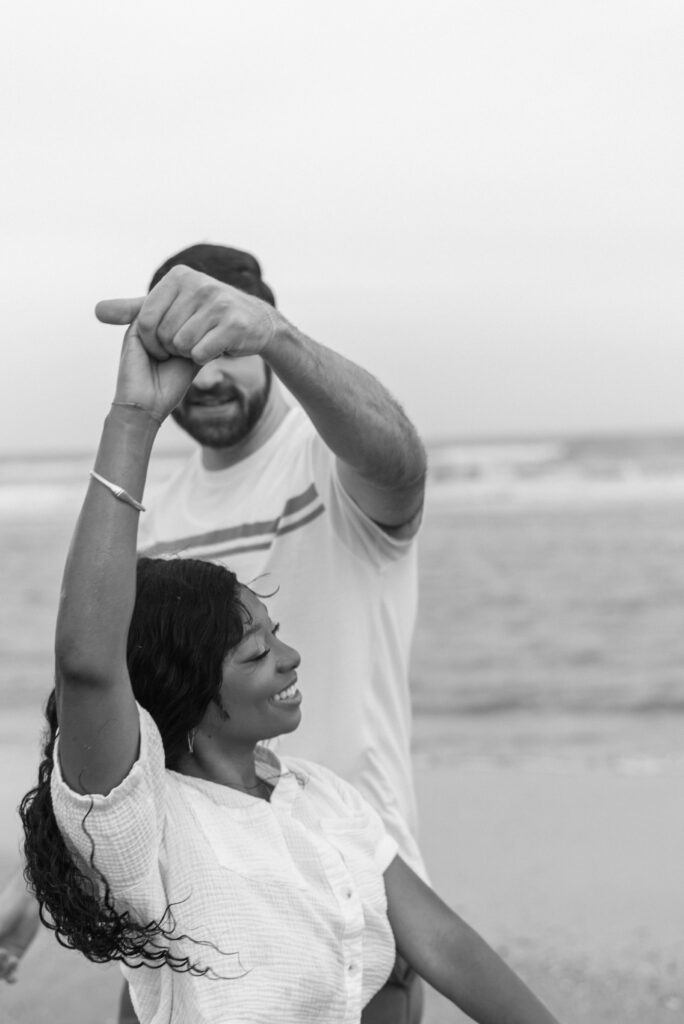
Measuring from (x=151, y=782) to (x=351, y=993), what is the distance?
1.34ft

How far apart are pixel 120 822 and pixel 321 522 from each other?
0.80 metres

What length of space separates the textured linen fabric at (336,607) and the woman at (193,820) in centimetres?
19

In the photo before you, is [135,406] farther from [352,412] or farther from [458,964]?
[458,964]

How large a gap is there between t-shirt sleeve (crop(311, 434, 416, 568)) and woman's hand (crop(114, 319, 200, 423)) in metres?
0.60

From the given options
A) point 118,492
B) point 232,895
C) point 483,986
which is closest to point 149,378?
point 118,492

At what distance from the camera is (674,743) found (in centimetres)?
660

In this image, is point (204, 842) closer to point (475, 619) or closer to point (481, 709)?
point (481, 709)

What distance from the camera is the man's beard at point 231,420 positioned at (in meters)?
2.45

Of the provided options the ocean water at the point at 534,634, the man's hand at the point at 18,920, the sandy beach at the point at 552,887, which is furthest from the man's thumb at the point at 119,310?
the sandy beach at the point at 552,887

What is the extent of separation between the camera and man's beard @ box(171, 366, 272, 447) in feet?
8.05

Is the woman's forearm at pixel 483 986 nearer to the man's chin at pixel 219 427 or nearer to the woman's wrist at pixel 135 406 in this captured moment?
the woman's wrist at pixel 135 406

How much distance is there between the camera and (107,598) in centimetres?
152

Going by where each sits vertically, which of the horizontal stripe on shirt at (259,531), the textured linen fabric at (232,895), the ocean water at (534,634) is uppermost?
the horizontal stripe on shirt at (259,531)

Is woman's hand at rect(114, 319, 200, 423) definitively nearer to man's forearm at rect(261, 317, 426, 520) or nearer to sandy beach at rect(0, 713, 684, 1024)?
man's forearm at rect(261, 317, 426, 520)
